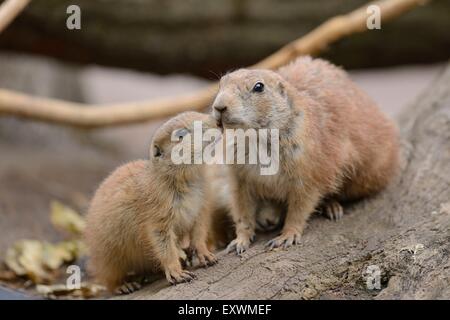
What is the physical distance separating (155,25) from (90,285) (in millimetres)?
4254

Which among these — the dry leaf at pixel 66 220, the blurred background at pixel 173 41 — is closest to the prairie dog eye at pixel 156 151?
the dry leaf at pixel 66 220

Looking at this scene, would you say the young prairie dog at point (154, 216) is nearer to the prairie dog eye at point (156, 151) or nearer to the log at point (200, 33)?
the prairie dog eye at point (156, 151)

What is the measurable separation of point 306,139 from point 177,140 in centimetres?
98

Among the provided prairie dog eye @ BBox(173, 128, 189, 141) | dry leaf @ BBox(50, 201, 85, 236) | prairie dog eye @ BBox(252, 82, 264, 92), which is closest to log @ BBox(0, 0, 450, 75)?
dry leaf @ BBox(50, 201, 85, 236)

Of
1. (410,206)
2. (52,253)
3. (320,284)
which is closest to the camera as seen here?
(320,284)

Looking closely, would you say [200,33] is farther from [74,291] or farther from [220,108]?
[220,108]

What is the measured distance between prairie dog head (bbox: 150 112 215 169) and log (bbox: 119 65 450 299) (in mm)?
781

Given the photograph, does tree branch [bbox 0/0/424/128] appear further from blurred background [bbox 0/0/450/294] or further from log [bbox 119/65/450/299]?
log [bbox 119/65/450/299]

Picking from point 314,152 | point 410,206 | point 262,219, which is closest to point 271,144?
point 314,152

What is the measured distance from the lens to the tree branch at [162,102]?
787cm

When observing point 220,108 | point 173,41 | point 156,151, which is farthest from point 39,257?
point 173,41

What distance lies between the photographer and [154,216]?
495cm

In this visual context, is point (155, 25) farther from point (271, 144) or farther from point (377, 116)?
point (271, 144)
